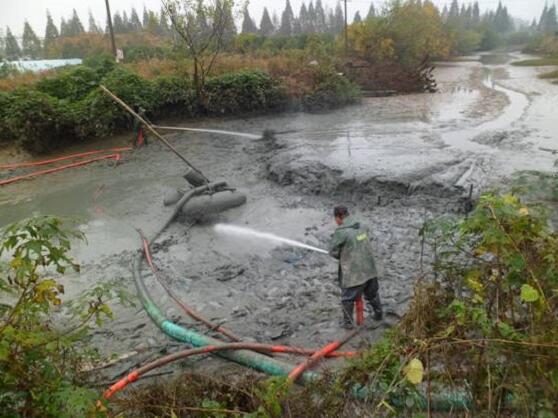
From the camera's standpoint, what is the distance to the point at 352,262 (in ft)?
16.8

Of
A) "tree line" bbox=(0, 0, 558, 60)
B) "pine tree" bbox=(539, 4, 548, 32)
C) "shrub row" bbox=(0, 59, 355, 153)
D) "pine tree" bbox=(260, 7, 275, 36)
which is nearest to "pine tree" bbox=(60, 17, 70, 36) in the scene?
"tree line" bbox=(0, 0, 558, 60)

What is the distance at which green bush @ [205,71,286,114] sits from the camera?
19.2 metres

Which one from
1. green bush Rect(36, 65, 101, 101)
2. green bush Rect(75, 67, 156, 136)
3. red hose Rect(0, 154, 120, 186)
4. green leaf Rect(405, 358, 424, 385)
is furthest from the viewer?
green bush Rect(36, 65, 101, 101)

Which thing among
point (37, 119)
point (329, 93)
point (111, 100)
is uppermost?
point (111, 100)

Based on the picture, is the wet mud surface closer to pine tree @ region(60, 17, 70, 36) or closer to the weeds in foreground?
the weeds in foreground

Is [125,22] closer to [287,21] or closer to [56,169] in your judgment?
[287,21]

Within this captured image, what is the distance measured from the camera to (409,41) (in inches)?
1491

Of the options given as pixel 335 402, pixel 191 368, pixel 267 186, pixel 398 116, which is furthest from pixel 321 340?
pixel 398 116

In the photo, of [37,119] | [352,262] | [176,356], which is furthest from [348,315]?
[37,119]

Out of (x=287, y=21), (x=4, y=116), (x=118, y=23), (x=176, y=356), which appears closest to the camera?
(x=176, y=356)

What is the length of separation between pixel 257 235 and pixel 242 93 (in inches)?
498

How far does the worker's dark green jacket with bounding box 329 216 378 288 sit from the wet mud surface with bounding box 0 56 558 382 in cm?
63

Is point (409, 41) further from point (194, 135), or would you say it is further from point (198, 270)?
point (198, 270)

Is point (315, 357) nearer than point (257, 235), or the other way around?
point (315, 357)
